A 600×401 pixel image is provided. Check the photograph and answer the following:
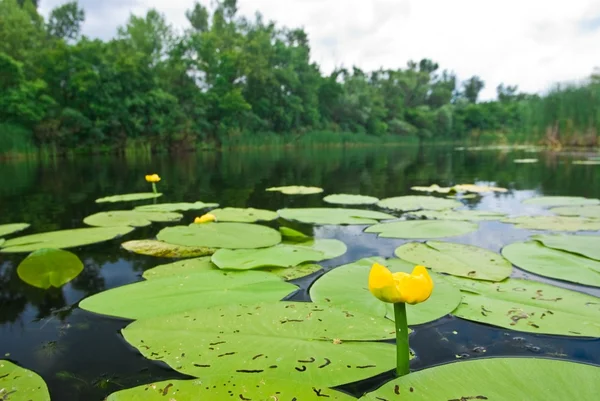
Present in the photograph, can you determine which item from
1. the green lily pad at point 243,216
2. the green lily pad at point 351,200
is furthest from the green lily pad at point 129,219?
the green lily pad at point 351,200

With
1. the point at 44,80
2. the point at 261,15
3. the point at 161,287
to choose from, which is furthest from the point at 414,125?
the point at 161,287

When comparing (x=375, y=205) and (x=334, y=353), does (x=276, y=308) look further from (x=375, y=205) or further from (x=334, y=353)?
(x=375, y=205)

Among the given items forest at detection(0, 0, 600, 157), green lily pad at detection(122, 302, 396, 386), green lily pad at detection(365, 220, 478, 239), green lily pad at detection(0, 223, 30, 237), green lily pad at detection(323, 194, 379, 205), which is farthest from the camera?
forest at detection(0, 0, 600, 157)

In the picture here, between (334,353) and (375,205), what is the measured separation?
2.48 meters

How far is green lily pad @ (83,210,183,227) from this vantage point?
2.33 m

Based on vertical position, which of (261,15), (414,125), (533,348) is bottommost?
(533,348)

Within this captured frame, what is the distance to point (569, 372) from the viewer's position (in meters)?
0.71

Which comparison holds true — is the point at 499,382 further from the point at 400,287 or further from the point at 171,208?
the point at 171,208

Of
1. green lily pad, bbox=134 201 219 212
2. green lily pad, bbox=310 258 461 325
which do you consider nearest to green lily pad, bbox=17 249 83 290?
green lily pad, bbox=310 258 461 325

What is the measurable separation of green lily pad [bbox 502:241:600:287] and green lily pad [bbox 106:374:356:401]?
3.52ft

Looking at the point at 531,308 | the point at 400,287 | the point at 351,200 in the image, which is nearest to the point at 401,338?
the point at 400,287

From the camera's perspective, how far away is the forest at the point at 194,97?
1148 cm

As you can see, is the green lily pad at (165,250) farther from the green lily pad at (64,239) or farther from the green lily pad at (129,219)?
the green lily pad at (129,219)

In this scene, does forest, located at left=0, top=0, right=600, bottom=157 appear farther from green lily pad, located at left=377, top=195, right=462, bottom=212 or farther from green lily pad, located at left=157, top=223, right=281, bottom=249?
green lily pad, located at left=157, top=223, right=281, bottom=249
